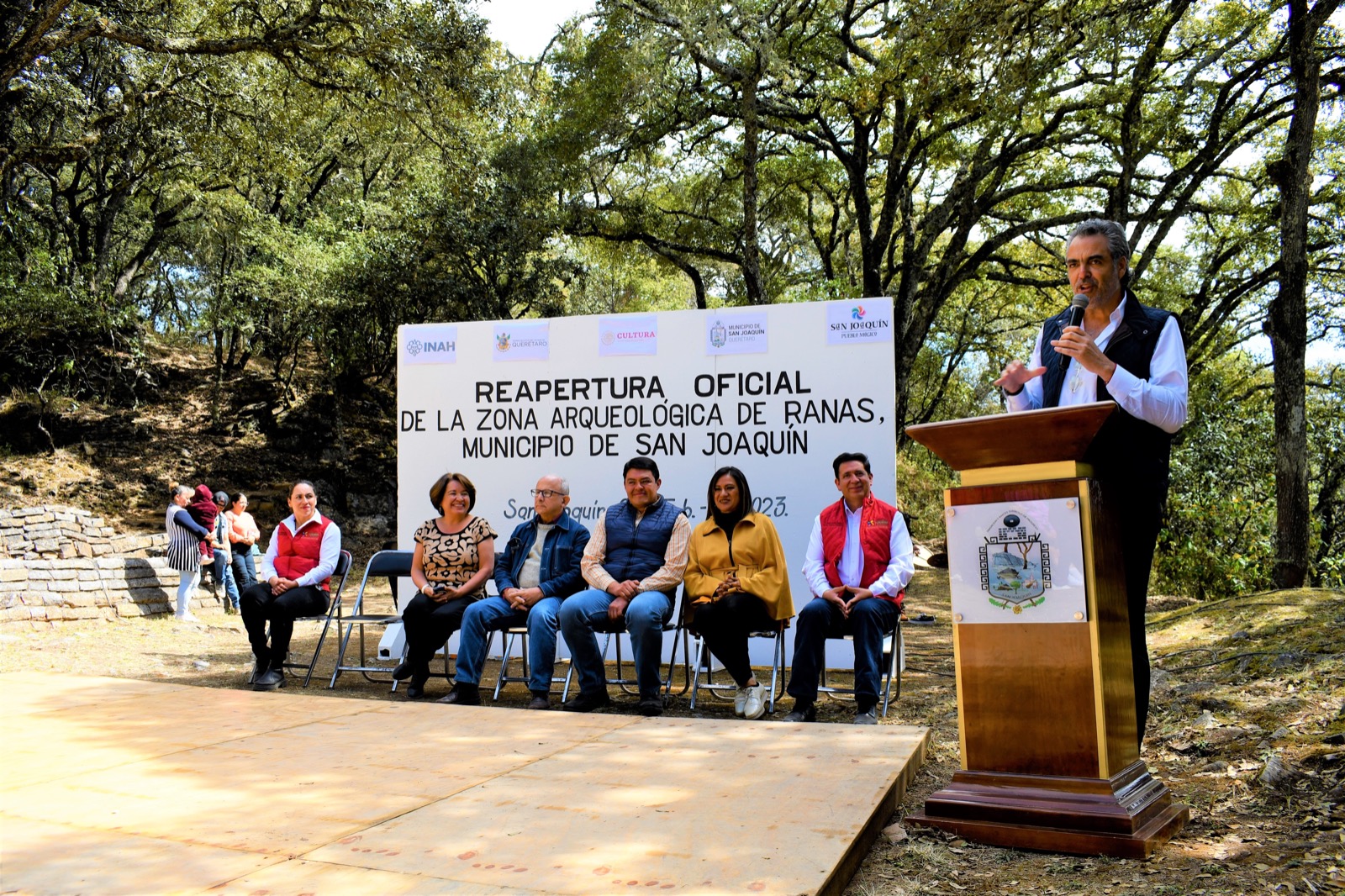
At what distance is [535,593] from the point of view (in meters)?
5.66

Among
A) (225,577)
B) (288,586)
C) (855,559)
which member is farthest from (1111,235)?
(225,577)

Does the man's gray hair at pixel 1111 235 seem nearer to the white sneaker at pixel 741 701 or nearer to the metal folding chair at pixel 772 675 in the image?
the metal folding chair at pixel 772 675

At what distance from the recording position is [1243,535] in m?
10.2

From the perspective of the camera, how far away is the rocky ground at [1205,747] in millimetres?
2436

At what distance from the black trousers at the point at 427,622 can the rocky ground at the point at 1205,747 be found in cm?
33

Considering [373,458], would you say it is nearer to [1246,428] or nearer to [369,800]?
[1246,428]

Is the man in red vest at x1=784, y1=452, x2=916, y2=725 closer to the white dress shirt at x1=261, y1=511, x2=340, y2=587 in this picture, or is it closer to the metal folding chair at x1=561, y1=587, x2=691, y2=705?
the metal folding chair at x1=561, y1=587, x2=691, y2=705

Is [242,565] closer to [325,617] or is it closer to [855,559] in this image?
[325,617]

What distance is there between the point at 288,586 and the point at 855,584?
361 centimetres

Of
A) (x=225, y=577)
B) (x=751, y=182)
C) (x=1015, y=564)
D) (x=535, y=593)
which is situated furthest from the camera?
(x=751, y=182)

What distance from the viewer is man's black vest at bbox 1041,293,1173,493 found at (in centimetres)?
275

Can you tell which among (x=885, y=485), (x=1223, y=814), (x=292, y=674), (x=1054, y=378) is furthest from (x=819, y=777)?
(x=292, y=674)

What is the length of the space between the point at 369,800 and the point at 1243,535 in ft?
33.2

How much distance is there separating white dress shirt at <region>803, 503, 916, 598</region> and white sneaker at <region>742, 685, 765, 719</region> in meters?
0.64
